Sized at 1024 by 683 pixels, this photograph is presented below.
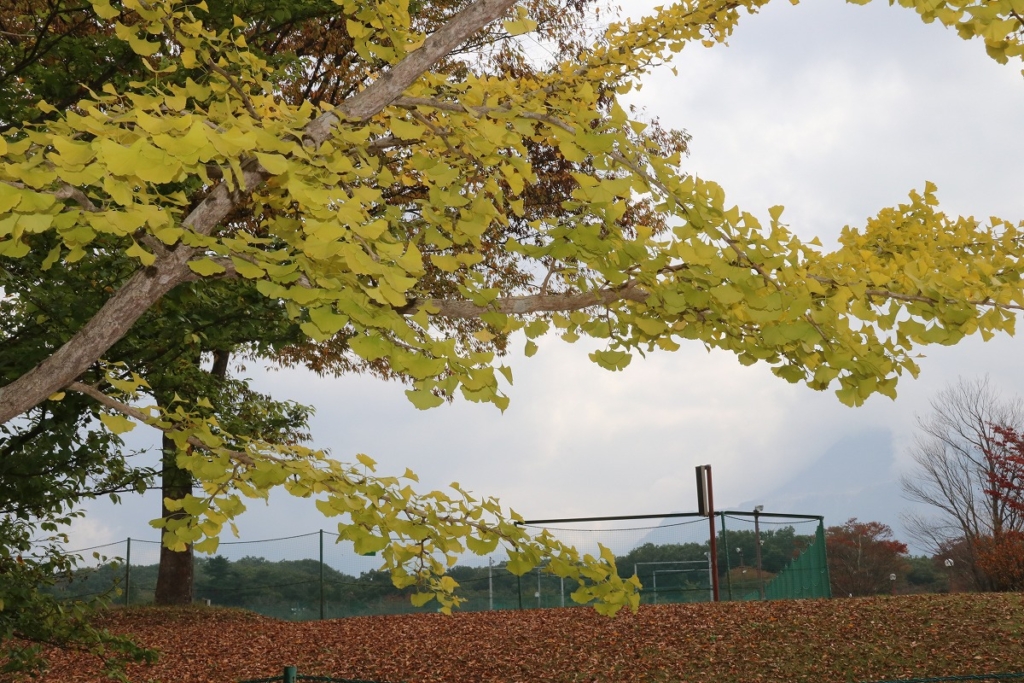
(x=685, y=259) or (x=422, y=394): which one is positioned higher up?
(x=685, y=259)

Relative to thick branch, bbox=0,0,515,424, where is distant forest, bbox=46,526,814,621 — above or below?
below

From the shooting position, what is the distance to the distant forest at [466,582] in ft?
42.5

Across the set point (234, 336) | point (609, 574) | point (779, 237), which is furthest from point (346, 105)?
point (234, 336)

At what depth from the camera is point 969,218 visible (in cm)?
550

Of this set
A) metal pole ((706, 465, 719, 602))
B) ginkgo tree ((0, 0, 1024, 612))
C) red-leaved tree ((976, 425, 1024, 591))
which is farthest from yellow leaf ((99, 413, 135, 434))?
red-leaved tree ((976, 425, 1024, 591))

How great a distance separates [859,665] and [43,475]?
311 inches

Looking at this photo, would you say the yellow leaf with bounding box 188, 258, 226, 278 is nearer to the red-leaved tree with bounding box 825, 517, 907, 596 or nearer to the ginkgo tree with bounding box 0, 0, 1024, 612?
the ginkgo tree with bounding box 0, 0, 1024, 612

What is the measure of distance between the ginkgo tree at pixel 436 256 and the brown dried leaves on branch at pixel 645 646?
463 centimetres

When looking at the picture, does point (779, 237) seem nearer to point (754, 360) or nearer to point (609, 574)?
point (754, 360)

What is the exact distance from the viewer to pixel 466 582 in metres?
14.4

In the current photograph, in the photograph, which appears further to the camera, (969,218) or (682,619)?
(682,619)

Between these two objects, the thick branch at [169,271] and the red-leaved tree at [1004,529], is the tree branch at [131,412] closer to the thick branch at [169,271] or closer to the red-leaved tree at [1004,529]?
the thick branch at [169,271]

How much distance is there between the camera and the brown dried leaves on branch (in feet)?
29.2

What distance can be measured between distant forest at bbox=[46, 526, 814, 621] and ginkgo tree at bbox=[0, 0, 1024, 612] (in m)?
8.46
